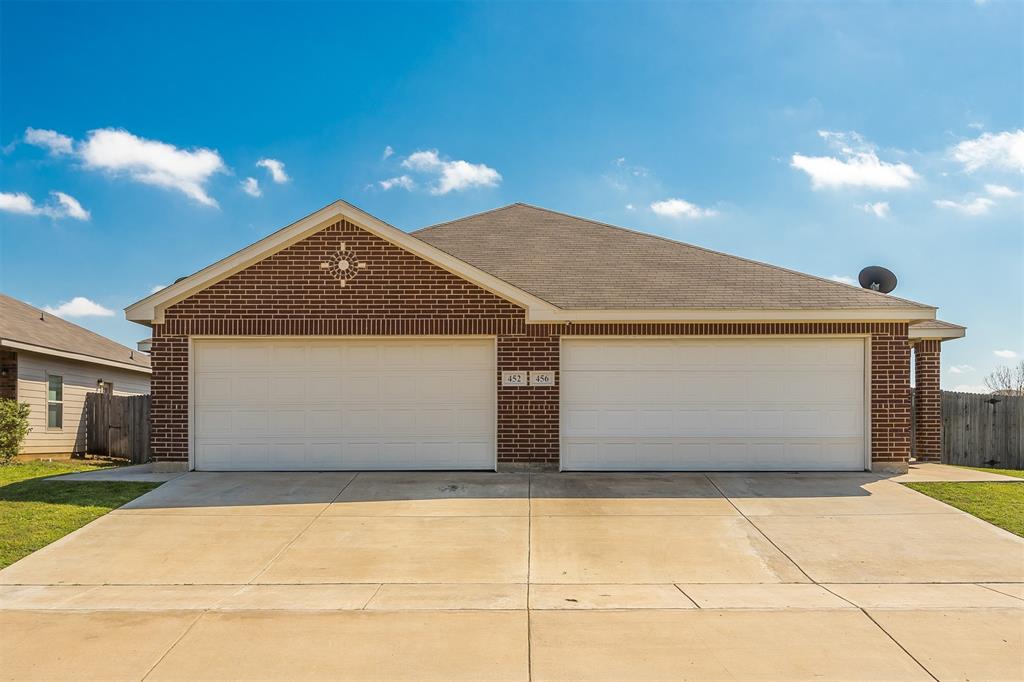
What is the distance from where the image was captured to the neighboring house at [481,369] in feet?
40.2

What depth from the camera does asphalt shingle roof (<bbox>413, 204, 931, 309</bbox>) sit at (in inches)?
494

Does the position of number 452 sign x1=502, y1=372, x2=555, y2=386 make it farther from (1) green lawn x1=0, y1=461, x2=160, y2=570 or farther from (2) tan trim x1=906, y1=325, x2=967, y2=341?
(2) tan trim x1=906, y1=325, x2=967, y2=341

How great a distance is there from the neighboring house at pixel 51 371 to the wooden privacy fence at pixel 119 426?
0.55m

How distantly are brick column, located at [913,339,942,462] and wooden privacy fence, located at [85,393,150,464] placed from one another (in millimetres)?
16089

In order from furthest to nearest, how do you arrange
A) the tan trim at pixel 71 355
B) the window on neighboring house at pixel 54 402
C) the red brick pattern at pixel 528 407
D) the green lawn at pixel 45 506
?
the window on neighboring house at pixel 54 402, the tan trim at pixel 71 355, the red brick pattern at pixel 528 407, the green lawn at pixel 45 506

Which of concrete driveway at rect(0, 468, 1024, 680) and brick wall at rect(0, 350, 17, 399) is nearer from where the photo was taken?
concrete driveway at rect(0, 468, 1024, 680)

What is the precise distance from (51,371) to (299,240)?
31.9ft

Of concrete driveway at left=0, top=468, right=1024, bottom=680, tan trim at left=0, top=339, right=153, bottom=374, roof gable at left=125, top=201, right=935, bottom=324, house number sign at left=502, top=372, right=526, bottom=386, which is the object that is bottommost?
concrete driveway at left=0, top=468, right=1024, bottom=680

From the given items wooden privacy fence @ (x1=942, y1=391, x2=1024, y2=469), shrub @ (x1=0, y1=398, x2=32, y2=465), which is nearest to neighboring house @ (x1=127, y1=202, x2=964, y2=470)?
wooden privacy fence @ (x1=942, y1=391, x2=1024, y2=469)

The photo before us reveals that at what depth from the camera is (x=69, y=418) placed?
18641 millimetres

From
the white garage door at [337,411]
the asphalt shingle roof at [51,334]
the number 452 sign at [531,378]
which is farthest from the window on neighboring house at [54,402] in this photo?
the number 452 sign at [531,378]

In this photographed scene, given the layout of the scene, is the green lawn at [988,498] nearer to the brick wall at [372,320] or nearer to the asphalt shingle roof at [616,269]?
the brick wall at [372,320]

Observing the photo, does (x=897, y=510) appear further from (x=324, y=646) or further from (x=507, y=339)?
(x=324, y=646)

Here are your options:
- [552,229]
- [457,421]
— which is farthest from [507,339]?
[552,229]
